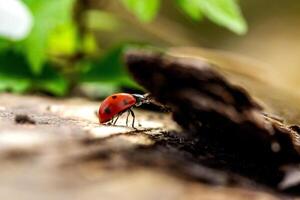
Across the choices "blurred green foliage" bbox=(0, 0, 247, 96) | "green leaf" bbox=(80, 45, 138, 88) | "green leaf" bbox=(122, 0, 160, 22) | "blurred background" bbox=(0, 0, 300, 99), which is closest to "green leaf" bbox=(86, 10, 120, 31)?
"blurred background" bbox=(0, 0, 300, 99)

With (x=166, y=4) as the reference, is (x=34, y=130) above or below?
below

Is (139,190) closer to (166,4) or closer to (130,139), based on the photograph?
(130,139)

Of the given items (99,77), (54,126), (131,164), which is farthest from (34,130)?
(99,77)

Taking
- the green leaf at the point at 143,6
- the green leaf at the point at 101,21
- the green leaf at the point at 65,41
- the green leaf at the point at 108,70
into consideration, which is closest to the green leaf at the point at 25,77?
the green leaf at the point at 108,70

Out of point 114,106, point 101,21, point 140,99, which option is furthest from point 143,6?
point 101,21

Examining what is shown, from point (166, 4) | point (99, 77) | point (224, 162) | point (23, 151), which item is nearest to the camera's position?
point (23, 151)

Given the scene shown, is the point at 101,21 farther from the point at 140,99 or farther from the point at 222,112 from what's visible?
the point at 222,112

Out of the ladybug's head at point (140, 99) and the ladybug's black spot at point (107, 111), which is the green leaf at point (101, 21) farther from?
the ladybug's black spot at point (107, 111)
